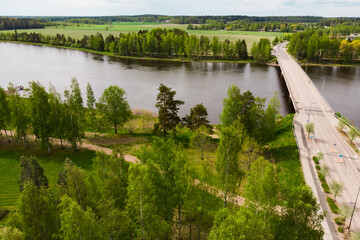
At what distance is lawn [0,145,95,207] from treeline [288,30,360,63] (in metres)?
117

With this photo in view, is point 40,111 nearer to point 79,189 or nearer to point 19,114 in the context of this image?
point 19,114

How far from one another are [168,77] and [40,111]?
199 feet

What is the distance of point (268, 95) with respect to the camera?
75.1 m

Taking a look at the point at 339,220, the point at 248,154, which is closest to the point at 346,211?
the point at 339,220

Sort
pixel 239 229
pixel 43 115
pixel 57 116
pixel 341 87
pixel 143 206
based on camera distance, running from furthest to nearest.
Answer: pixel 341 87, pixel 57 116, pixel 43 115, pixel 143 206, pixel 239 229

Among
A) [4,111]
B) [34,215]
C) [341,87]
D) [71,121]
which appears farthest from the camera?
[341,87]

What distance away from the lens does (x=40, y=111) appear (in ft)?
120

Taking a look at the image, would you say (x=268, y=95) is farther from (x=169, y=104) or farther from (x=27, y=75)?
(x=27, y=75)

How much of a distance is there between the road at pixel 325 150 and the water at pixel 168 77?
25.6ft

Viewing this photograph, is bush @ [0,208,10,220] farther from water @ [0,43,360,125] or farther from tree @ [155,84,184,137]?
water @ [0,43,360,125]

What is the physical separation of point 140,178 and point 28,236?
29.2ft

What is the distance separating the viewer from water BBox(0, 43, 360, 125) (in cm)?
7025

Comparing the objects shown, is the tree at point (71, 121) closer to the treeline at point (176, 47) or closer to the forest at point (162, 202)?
the forest at point (162, 202)

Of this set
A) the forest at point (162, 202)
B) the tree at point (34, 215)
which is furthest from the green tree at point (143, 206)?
the tree at point (34, 215)
